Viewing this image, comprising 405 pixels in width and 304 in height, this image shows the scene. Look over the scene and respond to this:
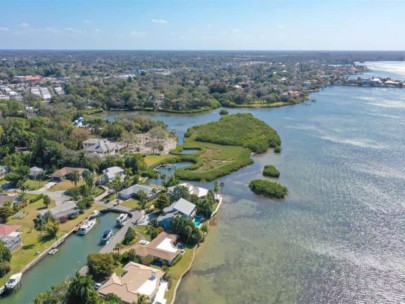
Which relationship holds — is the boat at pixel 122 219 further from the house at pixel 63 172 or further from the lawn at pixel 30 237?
the house at pixel 63 172

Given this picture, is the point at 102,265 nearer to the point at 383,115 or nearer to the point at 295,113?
the point at 295,113

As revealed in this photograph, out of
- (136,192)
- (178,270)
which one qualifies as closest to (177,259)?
(178,270)

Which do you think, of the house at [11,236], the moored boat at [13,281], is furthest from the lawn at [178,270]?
the house at [11,236]

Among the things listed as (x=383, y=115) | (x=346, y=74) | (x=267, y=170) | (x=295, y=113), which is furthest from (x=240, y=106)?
(x=346, y=74)

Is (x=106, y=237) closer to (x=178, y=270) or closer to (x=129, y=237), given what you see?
(x=129, y=237)

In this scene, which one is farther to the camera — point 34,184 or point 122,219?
point 34,184

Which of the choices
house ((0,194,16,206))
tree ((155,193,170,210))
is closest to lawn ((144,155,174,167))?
tree ((155,193,170,210))
